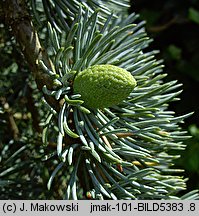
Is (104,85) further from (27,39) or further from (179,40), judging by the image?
(179,40)

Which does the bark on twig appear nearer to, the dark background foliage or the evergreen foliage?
the evergreen foliage

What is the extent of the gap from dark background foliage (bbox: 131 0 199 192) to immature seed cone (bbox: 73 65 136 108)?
1003mm

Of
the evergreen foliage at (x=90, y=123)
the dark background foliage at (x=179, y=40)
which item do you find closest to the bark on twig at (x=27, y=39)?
the evergreen foliage at (x=90, y=123)

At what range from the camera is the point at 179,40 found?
169cm

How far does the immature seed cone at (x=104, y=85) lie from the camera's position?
44cm

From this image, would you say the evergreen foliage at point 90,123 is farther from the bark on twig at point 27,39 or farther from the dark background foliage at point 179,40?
the dark background foliage at point 179,40

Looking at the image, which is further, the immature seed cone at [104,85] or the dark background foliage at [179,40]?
the dark background foliage at [179,40]

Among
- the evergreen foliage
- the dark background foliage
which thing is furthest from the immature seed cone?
the dark background foliage

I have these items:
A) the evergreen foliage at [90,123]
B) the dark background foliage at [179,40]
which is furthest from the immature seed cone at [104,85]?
the dark background foliage at [179,40]

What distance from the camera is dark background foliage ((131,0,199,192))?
153cm

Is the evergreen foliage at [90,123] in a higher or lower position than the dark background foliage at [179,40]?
lower

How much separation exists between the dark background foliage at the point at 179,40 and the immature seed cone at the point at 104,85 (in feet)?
Answer: 3.29

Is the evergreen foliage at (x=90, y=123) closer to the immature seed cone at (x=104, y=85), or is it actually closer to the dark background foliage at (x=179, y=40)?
the immature seed cone at (x=104, y=85)

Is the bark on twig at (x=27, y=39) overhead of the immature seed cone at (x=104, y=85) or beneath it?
overhead
